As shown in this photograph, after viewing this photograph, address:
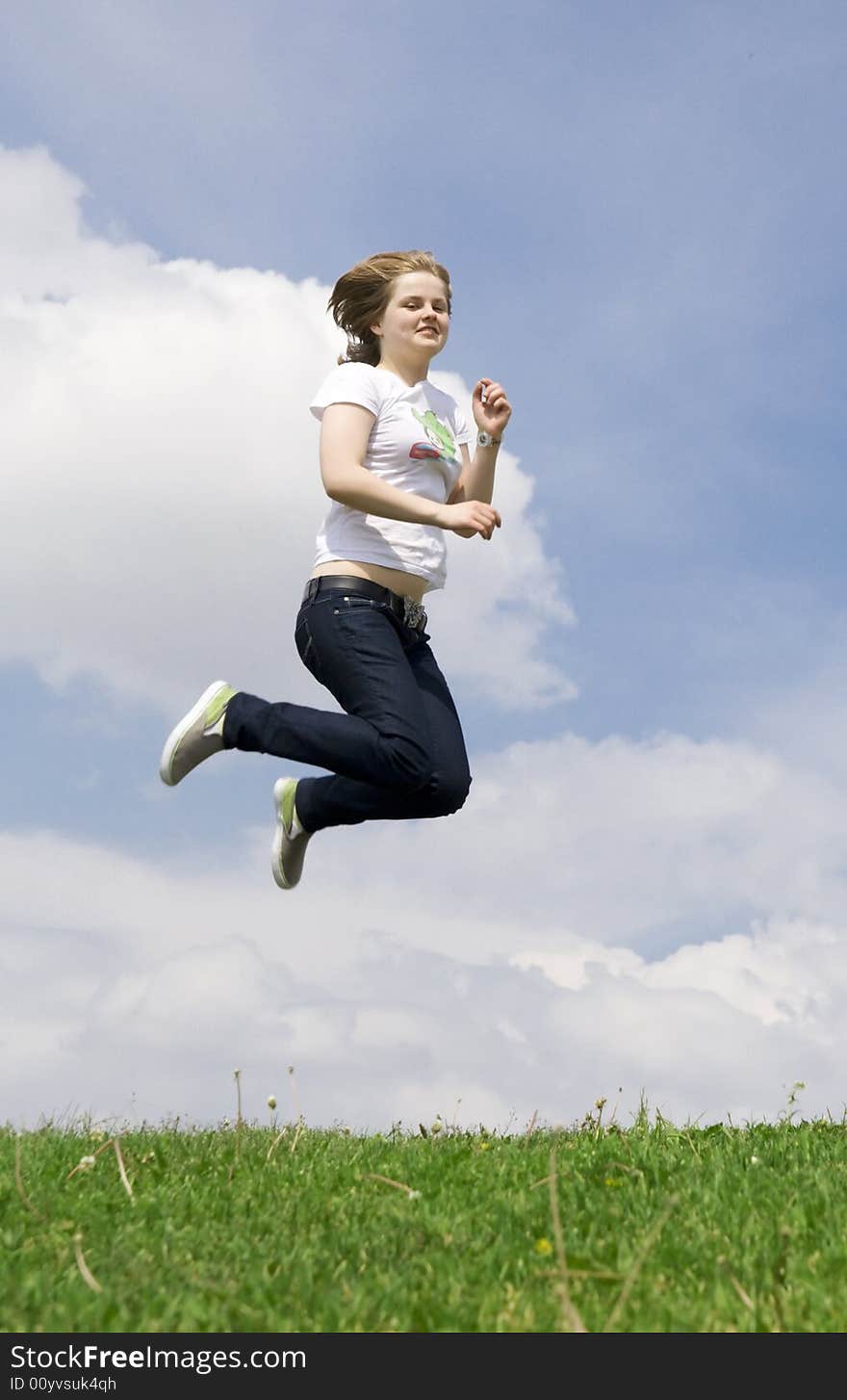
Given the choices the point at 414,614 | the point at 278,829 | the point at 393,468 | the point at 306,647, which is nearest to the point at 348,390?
the point at 393,468

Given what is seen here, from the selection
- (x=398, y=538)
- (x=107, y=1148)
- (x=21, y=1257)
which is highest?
(x=398, y=538)

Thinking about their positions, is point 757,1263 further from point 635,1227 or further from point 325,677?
point 325,677

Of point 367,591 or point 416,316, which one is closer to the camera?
point 367,591

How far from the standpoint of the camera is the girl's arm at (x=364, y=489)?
611cm

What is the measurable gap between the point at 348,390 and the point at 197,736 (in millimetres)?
1995

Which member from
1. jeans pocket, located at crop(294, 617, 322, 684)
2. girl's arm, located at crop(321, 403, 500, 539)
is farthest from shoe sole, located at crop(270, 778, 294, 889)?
girl's arm, located at crop(321, 403, 500, 539)

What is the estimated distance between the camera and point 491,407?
706 cm

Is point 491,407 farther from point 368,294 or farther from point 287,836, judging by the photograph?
point 287,836

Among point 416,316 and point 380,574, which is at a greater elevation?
point 416,316

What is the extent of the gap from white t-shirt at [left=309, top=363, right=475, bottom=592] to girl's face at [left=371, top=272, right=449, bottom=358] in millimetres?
215

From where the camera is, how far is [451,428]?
24.2 feet

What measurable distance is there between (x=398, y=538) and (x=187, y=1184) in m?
3.24
